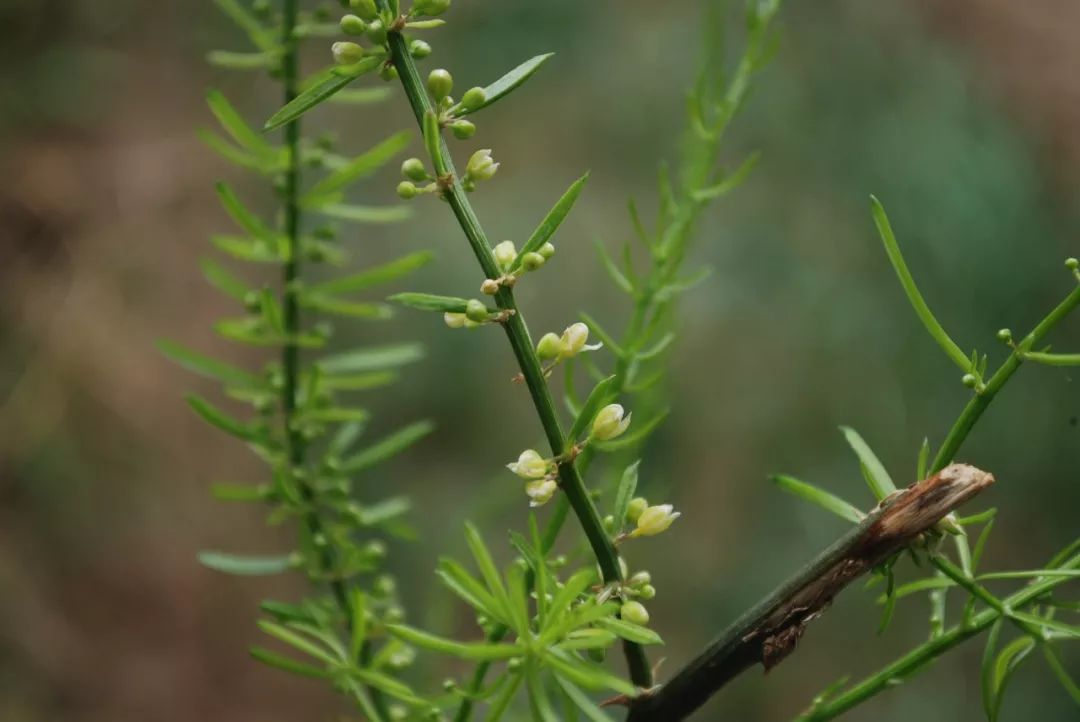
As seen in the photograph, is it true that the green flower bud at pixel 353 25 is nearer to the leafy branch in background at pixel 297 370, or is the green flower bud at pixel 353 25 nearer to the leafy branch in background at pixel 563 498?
the leafy branch in background at pixel 563 498

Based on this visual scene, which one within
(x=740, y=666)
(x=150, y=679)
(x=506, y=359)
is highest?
(x=740, y=666)

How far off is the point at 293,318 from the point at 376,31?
14 centimetres

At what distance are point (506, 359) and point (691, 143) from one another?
658 millimetres

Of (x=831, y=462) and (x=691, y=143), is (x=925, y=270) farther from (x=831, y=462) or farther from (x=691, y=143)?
(x=691, y=143)

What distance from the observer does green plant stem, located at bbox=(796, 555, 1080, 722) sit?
23 cm

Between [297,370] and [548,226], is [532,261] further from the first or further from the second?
[297,370]

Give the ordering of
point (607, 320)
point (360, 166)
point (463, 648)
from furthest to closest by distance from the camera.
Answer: point (607, 320) < point (360, 166) < point (463, 648)

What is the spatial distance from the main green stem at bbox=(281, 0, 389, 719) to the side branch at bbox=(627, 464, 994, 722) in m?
0.13

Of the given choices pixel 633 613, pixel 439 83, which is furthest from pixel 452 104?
pixel 633 613

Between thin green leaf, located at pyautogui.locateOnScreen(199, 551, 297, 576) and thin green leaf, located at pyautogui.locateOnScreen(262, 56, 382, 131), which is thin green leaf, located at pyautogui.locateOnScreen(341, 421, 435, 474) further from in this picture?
thin green leaf, located at pyautogui.locateOnScreen(262, 56, 382, 131)

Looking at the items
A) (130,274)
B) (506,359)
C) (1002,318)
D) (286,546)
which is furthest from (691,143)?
(130,274)

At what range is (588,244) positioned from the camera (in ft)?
3.33

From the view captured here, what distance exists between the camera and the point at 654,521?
0.74 feet

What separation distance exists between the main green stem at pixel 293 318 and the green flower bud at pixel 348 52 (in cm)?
10
